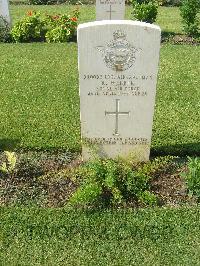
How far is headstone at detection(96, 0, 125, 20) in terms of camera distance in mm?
10789

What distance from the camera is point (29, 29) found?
1126 cm

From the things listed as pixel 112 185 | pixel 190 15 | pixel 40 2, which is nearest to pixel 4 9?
pixel 40 2

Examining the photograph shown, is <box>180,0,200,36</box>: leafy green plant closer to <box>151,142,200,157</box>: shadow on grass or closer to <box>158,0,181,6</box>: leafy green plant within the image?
<box>158,0,181,6</box>: leafy green plant

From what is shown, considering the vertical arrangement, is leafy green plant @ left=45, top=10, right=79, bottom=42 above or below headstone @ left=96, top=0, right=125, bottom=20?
below

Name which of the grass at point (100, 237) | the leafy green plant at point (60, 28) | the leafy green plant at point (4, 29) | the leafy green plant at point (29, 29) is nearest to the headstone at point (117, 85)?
the grass at point (100, 237)

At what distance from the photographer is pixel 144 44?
15.4ft

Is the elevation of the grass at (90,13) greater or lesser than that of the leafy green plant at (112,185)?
greater

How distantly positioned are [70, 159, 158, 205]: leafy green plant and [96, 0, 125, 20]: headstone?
6.82 metres

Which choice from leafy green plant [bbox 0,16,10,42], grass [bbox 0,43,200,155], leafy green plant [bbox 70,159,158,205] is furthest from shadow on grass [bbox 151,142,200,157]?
leafy green plant [bbox 0,16,10,42]

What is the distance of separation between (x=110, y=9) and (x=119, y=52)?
6595 millimetres

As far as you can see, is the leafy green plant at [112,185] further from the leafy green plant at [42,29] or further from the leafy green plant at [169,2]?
the leafy green plant at [169,2]

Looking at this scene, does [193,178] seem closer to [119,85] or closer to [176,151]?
[176,151]

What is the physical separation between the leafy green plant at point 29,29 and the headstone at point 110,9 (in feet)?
5.87

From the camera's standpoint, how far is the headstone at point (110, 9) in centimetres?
1079
